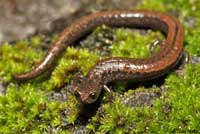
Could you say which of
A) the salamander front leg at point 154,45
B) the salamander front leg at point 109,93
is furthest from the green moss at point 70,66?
the salamander front leg at point 154,45

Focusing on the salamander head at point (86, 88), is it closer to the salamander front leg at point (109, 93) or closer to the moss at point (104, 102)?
the salamander front leg at point (109, 93)

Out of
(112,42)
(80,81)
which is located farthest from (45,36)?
(80,81)

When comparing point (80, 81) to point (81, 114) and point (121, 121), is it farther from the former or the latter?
point (121, 121)

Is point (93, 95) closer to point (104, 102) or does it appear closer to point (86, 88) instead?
point (86, 88)

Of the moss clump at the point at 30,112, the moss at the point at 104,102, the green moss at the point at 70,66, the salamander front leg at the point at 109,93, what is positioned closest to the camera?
the moss at the point at 104,102

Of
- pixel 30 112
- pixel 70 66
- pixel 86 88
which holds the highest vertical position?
pixel 70 66

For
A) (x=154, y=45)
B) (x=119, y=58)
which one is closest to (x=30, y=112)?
(x=119, y=58)

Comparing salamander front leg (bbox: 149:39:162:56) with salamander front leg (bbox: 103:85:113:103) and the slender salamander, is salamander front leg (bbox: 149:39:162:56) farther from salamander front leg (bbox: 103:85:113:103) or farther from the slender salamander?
salamander front leg (bbox: 103:85:113:103)
